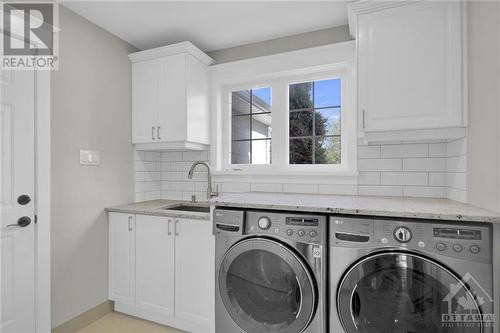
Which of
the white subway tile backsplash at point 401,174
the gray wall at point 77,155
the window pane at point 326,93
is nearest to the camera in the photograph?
the white subway tile backsplash at point 401,174

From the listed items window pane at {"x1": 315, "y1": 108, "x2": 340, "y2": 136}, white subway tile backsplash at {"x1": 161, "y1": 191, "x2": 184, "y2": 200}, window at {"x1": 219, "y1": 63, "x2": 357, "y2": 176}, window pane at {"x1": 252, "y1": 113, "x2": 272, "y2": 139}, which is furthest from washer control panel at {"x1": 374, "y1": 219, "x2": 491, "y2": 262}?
white subway tile backsplash at {"x1": 161, "y1": 191, "x2": 184, "y2": 200}

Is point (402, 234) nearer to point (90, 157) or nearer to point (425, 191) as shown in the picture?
point (425, 191)

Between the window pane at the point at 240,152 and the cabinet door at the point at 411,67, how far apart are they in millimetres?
1188

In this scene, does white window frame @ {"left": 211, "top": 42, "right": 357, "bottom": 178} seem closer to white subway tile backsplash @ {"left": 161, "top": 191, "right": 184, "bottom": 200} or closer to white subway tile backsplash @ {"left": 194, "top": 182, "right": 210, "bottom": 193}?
white subway tile backsplash @ {"left": 194, "top": 182, "right": 210, "bottom": 193}

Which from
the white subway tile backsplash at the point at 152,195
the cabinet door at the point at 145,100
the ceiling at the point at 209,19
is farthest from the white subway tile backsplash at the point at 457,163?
the white subway tile backsplash at the point at 152,195

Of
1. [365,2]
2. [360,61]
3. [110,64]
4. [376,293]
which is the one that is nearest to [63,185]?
[110,64]

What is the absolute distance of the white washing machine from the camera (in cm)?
118

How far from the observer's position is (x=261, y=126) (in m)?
2.59

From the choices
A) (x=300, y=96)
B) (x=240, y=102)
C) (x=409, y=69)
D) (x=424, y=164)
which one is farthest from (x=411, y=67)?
(x=240, y=102)

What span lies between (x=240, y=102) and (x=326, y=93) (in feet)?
2.77

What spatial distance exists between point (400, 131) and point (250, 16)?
4.61ft

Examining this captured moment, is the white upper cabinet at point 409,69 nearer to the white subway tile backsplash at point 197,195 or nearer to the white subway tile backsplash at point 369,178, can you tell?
the white subway tile backsplash at point 369,178

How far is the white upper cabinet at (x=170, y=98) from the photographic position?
2.30 meters

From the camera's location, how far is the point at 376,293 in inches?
52.1
